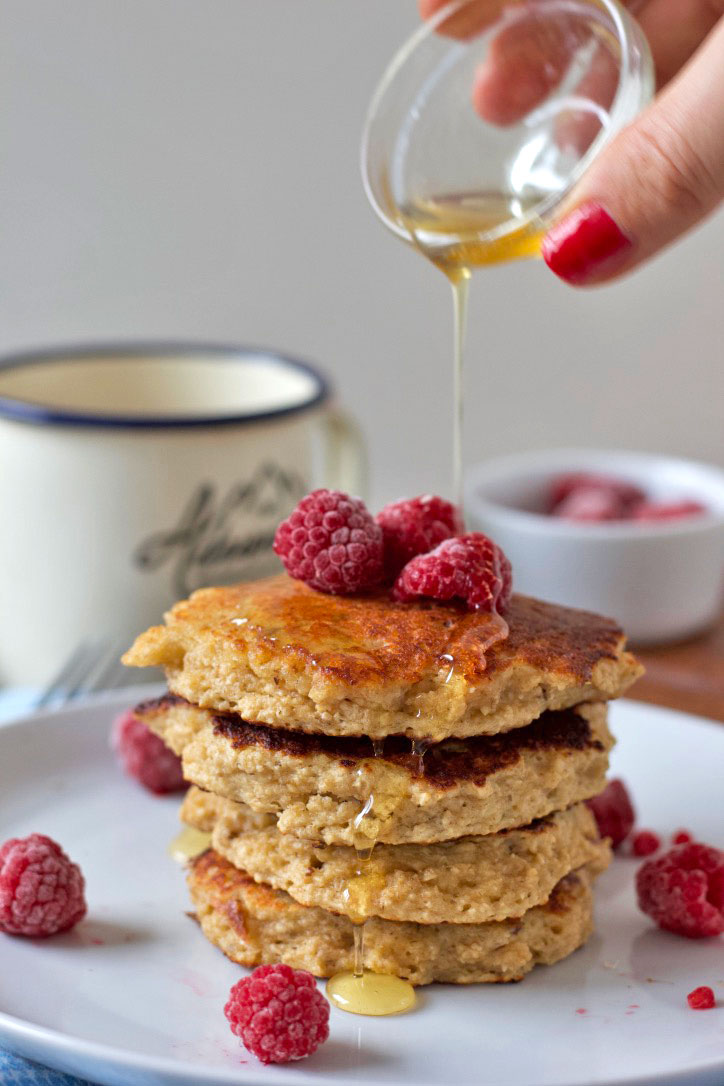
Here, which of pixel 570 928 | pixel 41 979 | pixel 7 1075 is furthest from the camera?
pixel 570 928

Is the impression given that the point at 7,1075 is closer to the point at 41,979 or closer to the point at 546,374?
the point at 41,979

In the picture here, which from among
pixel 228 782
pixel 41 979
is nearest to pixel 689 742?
pixel 228 782

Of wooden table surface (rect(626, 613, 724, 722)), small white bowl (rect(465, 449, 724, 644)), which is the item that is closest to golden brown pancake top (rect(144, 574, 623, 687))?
wooden table surface (rect(626, 613, 724, 722))

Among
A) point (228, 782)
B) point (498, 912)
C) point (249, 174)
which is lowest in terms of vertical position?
point (498, 912)

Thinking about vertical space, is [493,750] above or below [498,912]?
above

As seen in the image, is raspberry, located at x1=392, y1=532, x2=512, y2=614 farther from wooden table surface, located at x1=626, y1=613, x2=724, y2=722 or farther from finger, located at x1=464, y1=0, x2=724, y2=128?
wooden table surface, located at x1=626, y1=613, x2=724, y2=722

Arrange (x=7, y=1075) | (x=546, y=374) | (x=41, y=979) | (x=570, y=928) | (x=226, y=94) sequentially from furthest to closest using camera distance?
1. (x=546, y=374)
2. (x=226, y=94)
3. (x=570, y=928)
4. (x=41, y=979)
5. (x=7, y=1075)

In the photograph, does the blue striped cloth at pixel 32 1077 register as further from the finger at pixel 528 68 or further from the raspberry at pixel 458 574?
the finger at pixel 528 68

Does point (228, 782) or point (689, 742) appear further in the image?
point (689, 742)
